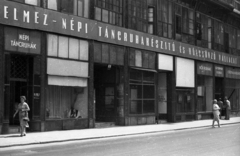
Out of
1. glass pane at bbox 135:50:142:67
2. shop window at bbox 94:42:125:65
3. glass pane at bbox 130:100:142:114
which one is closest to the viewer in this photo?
shop window at bbox 94:42:125:65

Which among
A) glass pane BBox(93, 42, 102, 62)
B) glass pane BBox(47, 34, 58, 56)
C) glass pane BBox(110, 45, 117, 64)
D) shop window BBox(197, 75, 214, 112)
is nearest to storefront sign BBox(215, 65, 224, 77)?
shop window BBox(197, 75, 214, 112)

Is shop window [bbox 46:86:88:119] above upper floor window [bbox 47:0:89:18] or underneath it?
underneath

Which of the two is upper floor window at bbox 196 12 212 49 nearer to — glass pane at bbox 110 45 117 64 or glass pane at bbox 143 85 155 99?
glass pane at bbox 143 85 155 99

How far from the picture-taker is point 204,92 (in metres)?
34.6

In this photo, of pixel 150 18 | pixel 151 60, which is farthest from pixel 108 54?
pixel 150 18

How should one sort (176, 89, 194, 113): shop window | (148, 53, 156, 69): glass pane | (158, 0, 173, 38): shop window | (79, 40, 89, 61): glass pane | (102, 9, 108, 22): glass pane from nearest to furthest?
(79, 40, 89, 61): glass pane, (102, 9, 108, 22): glass pane, (148, 53, 156, 69): glass pane, (158, 0, 173, 38): shop window, (176, 89, 194, 113): shop window

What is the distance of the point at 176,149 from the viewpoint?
12.6 m

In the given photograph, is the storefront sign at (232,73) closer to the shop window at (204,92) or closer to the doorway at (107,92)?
the shop window at (204,92)

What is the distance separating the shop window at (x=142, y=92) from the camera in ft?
83.9

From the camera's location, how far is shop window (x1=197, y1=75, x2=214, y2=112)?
111 feet

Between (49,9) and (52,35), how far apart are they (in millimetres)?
1364

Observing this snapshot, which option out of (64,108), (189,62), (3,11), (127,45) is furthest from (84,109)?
(189,62)

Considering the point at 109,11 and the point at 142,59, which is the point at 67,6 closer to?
the point at 109,11

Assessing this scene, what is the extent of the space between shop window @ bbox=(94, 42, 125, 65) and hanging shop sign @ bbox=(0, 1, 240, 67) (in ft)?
1.14
